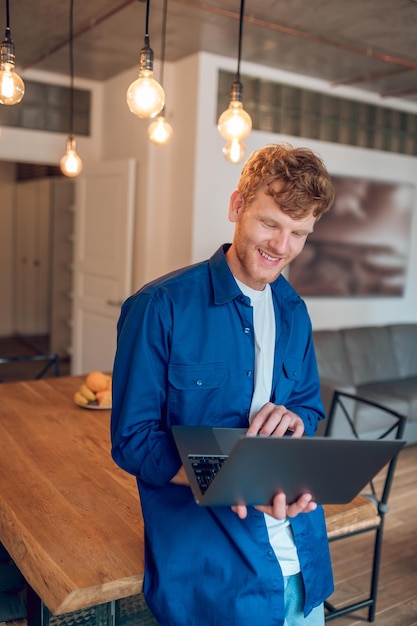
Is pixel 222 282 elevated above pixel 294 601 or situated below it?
above

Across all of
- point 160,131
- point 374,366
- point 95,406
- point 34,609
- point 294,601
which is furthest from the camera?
point 374,366

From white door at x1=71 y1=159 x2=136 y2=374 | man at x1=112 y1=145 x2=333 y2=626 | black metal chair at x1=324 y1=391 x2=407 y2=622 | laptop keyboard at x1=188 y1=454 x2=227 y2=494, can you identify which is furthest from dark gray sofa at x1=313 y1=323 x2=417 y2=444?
laptop keyboard at x1=188 y1=454 x2=227 y2=494

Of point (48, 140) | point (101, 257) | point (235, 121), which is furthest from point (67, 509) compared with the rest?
point (48, 140)

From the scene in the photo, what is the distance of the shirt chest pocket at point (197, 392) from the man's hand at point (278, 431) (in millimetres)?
97

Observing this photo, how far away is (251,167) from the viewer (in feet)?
4.18

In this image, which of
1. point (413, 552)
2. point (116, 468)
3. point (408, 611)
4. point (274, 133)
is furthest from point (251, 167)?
point (274, 133)

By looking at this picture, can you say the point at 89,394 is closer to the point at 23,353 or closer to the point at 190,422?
the point at 190,422

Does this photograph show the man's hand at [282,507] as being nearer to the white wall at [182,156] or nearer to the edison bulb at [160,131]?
the edison bulb at [160,131]

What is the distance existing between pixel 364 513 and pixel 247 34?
3189 millimetres

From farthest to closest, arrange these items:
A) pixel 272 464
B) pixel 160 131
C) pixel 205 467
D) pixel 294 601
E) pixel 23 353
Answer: pixel 23 353 < pixel 160 131 < pixel 294 601 < pixel 205 467 < pixel 272 464

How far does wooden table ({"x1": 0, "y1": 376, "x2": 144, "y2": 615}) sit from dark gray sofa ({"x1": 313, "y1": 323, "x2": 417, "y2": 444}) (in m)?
2.10

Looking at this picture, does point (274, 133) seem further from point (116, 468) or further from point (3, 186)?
point (3, 186)

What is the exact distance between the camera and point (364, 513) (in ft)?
5.88

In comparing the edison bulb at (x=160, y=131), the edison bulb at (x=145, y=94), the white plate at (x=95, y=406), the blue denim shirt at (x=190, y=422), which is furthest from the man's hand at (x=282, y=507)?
the edison bulb at (x=160, y=131)
